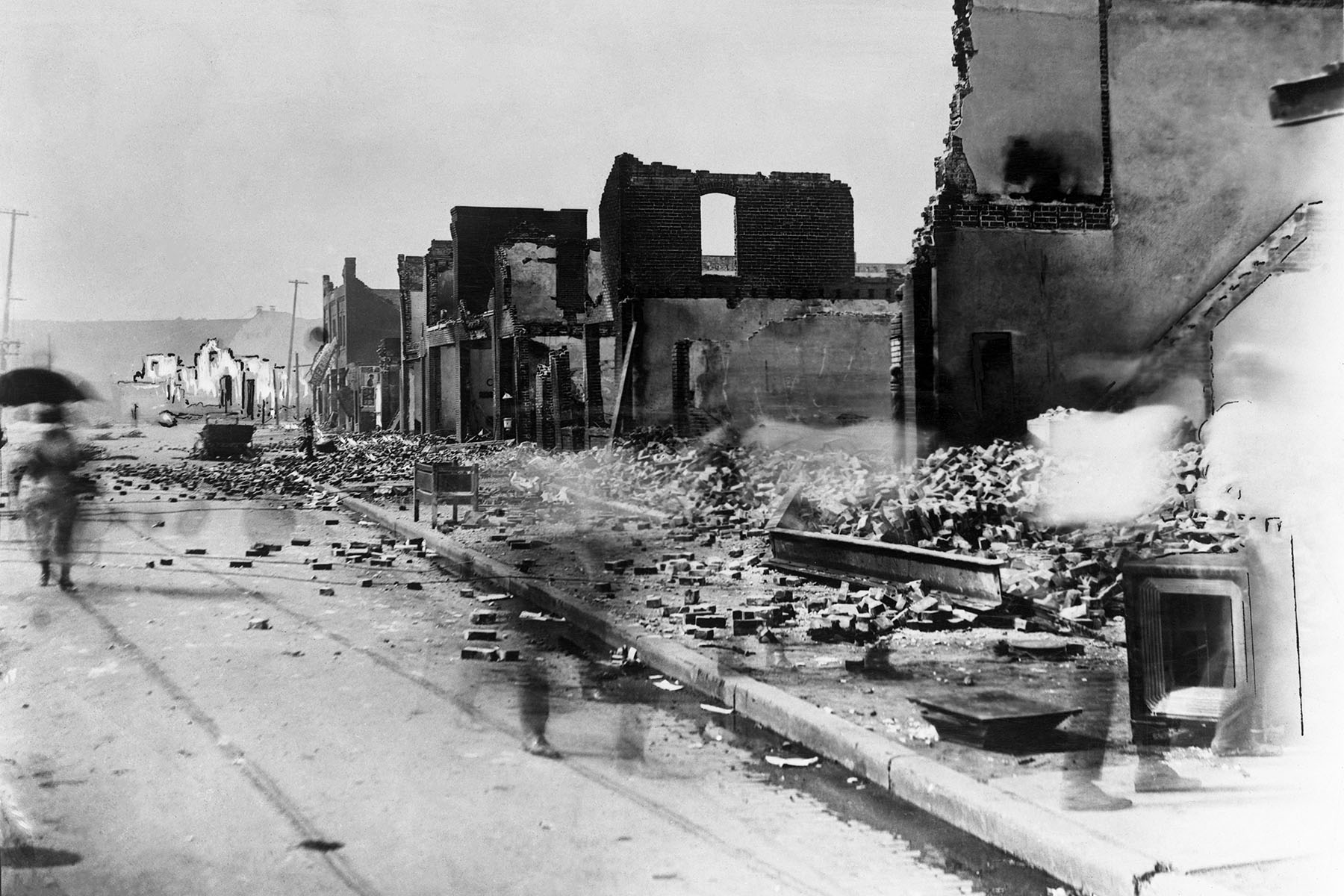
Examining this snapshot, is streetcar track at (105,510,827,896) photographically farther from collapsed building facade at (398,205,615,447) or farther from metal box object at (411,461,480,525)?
collapsed building facade at (398,205,615,447)

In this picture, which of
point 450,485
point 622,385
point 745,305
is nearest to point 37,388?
point 450,485

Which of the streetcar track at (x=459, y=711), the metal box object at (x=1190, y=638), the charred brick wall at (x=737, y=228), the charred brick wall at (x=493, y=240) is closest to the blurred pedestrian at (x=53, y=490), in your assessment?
the streetcar track at (x=459, y=711)

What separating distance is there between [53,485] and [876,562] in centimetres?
729

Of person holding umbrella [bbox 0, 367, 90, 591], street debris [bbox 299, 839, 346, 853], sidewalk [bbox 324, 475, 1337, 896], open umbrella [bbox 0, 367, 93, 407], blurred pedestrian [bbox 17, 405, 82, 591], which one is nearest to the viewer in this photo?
sidewalk [bbox 324, 475, 1337, 896]

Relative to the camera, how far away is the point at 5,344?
6414 mm

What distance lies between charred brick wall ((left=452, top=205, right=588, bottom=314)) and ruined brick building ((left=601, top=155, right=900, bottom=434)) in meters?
0.83

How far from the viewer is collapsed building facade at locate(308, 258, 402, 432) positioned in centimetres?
3806

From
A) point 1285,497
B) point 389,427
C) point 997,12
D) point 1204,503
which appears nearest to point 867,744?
point 1285,497

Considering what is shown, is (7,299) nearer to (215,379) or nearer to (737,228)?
(215,379)

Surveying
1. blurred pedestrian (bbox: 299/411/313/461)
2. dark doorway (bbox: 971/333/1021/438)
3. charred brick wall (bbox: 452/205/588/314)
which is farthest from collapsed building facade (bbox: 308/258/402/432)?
dark doorway (bbox: 971/333/1021/438)

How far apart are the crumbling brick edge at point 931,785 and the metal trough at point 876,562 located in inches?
92.0

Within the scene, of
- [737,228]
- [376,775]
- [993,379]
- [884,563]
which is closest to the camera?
[376,775]

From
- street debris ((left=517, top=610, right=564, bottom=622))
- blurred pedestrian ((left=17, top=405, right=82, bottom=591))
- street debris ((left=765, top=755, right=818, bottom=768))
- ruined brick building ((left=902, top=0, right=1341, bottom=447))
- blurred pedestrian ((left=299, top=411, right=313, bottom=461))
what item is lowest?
street debris ((left=765, top=755, right=818, bottom=768))

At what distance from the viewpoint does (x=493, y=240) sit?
1978 centimetres
